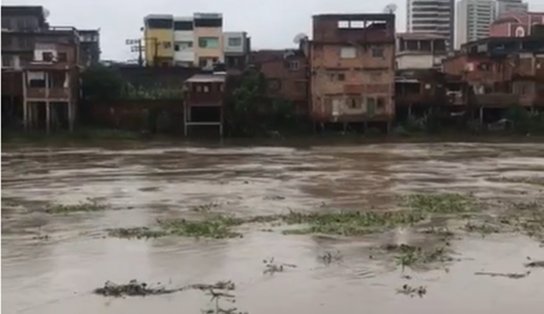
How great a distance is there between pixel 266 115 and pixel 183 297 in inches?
1439

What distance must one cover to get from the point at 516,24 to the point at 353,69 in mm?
24318

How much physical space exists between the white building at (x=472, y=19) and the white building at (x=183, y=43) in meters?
36.7

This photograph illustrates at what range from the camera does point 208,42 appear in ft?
195

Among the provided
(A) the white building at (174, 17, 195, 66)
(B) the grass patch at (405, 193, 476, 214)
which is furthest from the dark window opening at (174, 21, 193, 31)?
(B) the grass patch at (405, 193, 476, 214)

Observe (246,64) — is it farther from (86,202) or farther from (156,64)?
(86,202)

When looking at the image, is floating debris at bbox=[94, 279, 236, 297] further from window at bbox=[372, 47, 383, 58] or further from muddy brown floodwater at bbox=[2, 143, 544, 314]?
window at bbox=[372, 47, 383, 58]

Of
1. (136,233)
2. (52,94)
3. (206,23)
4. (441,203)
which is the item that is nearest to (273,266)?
(136,233)

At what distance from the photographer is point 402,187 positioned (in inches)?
806

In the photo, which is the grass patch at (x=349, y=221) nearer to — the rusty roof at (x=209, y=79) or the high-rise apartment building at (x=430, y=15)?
the rusty roof at (x=209, y=79)

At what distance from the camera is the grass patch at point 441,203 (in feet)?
50.6

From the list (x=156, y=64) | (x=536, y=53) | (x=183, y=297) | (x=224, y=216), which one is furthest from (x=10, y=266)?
(x=156, y=64)

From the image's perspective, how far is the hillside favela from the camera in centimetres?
898

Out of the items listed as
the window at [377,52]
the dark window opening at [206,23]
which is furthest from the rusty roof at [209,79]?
the dark window opening at [206,23]

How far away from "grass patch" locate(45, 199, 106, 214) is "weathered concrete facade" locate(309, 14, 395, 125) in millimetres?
30477
